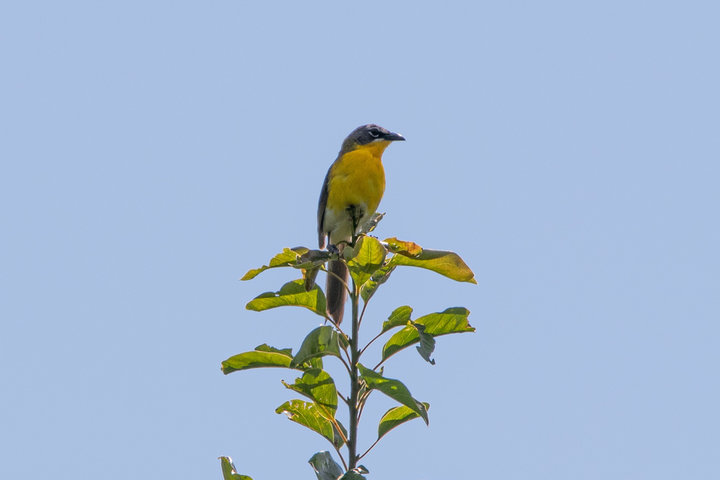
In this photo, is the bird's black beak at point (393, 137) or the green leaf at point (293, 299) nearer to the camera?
the green leaf at point (293, 299)

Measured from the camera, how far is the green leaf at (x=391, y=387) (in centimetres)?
348

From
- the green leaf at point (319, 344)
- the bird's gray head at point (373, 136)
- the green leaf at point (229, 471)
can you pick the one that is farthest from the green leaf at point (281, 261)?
the bird's gray head at point (373, 136)

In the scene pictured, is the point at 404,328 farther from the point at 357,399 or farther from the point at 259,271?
the point at 259,271

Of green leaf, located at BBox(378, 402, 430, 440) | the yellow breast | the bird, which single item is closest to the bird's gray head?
the bird

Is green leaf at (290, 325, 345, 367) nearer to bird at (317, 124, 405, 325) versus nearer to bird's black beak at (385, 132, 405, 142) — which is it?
bird at (317, 124, 405, 325)

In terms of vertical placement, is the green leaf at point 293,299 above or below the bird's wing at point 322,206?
below

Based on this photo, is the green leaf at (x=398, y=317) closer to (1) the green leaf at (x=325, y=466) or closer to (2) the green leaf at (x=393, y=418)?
(2) the green leaf at (x=393, y=418)

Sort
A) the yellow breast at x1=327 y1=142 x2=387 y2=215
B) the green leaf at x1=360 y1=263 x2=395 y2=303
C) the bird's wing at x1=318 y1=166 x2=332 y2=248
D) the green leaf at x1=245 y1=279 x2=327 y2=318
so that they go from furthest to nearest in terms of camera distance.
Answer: the bird's wing at x1=318 y1=166 x2=332 y2=248 < the yellow breast at x1=327 y1=142 x2=387 y2=215 < the green leaf at x1=245 y1=279 x2=327 y2=318 < the green leaf at x1=360 y1=263 x2=395 y2=303

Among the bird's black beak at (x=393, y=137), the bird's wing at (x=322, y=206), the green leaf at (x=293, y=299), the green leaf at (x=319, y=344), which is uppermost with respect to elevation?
the bird's black beak at (x=393, y=137)

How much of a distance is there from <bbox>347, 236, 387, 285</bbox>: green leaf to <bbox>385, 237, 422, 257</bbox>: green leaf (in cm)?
6

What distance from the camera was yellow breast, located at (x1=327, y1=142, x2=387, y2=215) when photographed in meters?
7.72

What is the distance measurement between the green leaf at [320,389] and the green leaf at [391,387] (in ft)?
1.27

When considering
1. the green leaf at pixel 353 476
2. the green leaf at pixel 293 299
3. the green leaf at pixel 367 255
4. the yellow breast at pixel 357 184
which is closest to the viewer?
the green leaf at pixel 353 476

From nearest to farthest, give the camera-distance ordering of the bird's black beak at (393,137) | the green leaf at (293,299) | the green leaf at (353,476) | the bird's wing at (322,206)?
1. the green leaf at (353,476)
2. the green leaf at (293,299)
3. the bird's wing at (322,206)
4. the bird's black beak at (393,137)
